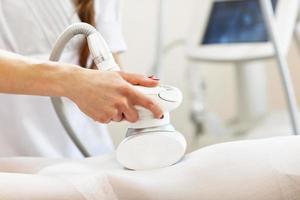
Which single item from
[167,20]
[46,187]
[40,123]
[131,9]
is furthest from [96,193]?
[167,20]

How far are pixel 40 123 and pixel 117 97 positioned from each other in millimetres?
400

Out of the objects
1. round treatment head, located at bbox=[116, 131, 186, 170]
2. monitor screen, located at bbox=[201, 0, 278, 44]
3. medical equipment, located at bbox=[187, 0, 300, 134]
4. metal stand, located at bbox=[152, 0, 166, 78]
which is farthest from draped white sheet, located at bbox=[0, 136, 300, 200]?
metal stand, located at bbox=[152, 0, 166, 78]

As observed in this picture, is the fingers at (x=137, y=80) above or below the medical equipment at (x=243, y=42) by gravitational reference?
above

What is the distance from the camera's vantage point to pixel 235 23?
1813mm

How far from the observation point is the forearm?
0.64 meters

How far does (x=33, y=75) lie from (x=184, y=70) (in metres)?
1.67

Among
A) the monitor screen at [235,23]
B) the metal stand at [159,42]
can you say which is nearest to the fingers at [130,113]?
the monitor screen at [235,23]

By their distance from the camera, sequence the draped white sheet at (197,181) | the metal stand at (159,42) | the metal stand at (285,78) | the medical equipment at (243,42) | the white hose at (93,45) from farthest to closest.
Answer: the metal stand at (159,42) → the medical equipment at (243,42) → the metal stand at (285,78) → the white hose at (93,45) → the draped white sheet at (197,181)

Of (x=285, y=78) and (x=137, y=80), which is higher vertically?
(x=137, y=80)

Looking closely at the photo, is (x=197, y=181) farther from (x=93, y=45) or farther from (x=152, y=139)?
(x=93, y=45)

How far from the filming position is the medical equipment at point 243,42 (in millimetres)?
1618

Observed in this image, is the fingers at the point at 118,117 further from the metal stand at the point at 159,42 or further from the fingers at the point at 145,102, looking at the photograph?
the metal stand at the point at 159,42

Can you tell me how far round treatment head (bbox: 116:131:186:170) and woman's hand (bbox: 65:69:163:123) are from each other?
48mm

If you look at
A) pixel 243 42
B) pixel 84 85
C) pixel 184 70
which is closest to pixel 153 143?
pixel 84 85
